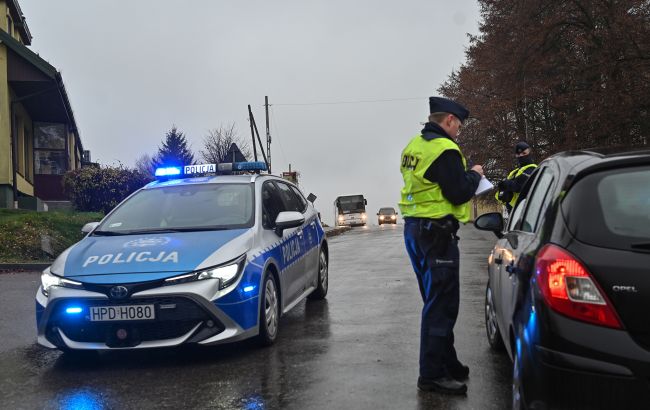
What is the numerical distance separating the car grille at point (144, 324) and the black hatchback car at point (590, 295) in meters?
2.61

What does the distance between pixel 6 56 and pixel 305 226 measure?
47.3 ft

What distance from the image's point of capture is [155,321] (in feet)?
16.0

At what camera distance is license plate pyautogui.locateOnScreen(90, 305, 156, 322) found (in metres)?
4.86

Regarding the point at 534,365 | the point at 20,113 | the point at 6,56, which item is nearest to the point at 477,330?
the point at 534,365

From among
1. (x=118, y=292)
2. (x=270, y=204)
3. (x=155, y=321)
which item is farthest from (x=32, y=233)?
(x=155, y=321)

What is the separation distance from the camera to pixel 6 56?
1814 cm

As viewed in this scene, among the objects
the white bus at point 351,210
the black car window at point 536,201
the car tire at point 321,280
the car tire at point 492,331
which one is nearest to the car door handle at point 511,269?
the black car window at point 536,201

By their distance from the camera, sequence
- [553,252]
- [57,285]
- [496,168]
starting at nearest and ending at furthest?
[553,252] < [57,285] < [496,168]

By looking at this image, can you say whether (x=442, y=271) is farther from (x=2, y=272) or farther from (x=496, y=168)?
(x=496, y=168)

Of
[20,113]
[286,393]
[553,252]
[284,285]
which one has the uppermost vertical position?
[20,113]

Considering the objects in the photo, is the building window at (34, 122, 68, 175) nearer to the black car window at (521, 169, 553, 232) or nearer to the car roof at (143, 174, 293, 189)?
the car roof at (143, 174, 293, 189)

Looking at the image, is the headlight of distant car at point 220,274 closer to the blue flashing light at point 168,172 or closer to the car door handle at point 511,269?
the car door handle at point 511,269

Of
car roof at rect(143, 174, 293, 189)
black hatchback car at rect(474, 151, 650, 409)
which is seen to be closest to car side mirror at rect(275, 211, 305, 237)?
car roof at rect(143, 174, 293, 189)

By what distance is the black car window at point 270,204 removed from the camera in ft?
20.4
